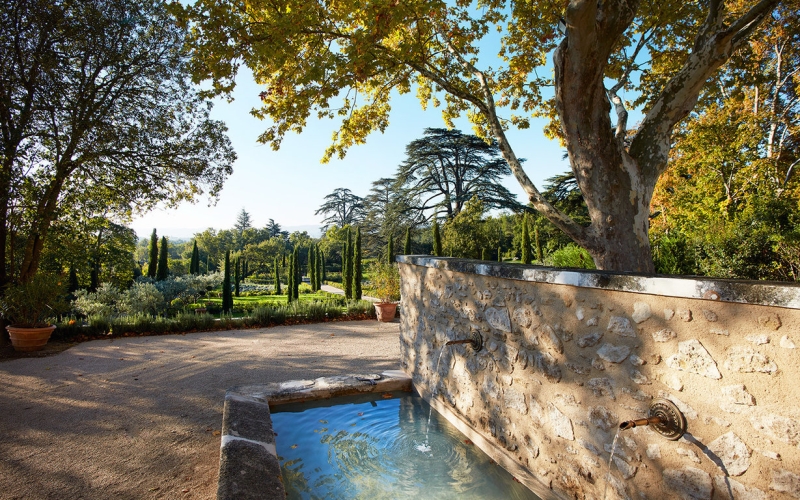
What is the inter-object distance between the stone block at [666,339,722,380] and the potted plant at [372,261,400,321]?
328 inches

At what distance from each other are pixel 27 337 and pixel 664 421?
27.3 feet

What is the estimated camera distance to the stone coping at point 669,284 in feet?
5.44

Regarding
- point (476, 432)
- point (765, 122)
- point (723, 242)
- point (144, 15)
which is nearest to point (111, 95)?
point (144, 15)

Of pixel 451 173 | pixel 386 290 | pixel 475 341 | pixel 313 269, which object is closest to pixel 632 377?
pixel 475 341

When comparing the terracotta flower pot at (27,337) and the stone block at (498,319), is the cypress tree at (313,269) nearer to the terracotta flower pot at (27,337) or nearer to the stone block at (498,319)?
the terracotta flower pot at (27,337)

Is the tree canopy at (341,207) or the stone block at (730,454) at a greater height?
the tree canopy at (341,207)

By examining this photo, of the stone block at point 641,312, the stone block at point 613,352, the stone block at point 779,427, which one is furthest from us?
the stone block at point 613,352

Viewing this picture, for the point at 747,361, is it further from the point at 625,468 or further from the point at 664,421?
the point at 625,468

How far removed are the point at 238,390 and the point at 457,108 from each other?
669cm

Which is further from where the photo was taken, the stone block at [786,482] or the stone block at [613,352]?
the stone block at [613,352]

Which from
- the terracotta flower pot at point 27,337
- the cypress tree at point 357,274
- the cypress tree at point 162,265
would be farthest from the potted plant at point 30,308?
the cypress tree at point 162,265

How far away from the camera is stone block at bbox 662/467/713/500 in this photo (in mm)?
1950

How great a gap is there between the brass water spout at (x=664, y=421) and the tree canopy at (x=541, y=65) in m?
2.82

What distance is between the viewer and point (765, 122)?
12.5 metres
